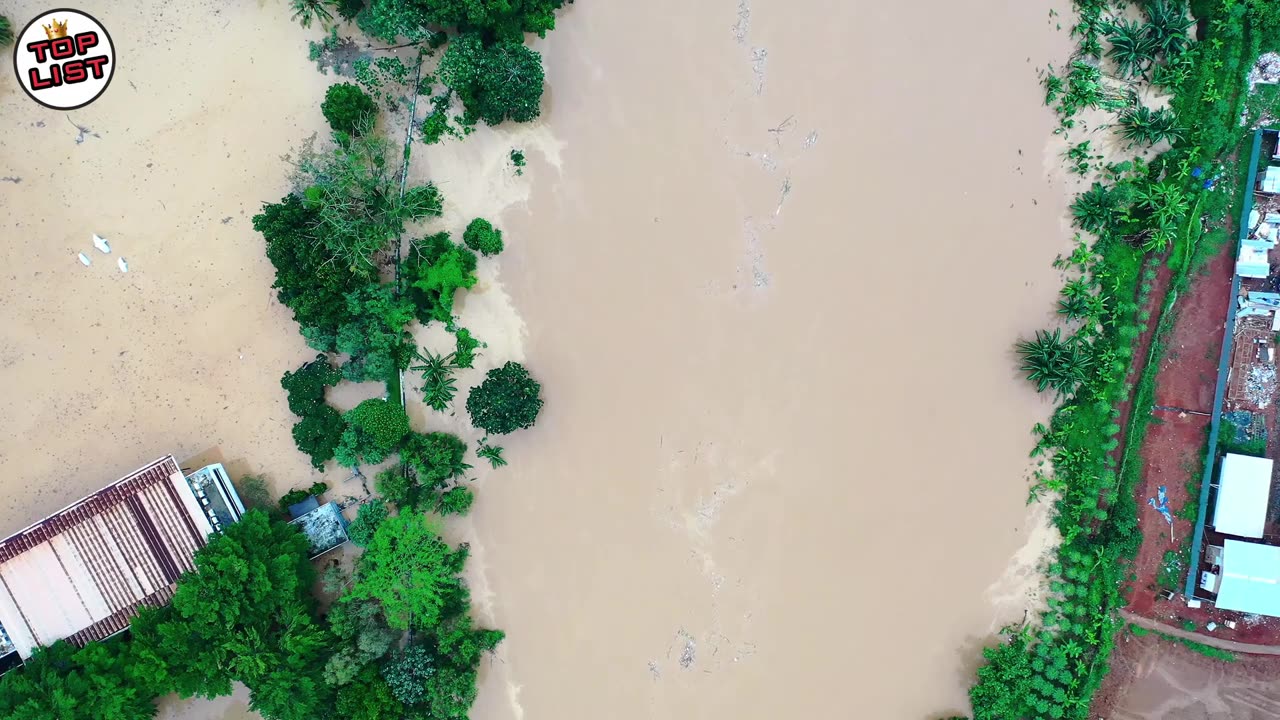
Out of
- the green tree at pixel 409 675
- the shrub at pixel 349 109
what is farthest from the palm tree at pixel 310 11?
the green tree at pixel 409 675

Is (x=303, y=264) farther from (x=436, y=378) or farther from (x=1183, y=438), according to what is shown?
(x=1183, y=438)

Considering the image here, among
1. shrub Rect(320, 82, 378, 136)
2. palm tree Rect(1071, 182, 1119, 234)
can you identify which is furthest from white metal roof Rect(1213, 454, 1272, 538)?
shrub Rect(320, 82, 378, 136)

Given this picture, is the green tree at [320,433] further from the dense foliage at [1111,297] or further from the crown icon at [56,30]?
the dense foliage at [1111,297]

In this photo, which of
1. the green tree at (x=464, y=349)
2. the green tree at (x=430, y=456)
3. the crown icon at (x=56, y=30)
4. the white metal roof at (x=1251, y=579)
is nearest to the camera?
the white metal roof at (x=1251, y=579)

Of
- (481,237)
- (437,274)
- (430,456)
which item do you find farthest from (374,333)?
(481,237)

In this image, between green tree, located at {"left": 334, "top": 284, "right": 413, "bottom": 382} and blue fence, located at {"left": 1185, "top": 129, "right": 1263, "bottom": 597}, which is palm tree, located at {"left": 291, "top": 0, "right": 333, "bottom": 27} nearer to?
green tree, located at {"left": 334, "top": 284, "right": 413, "bottom": 382}
